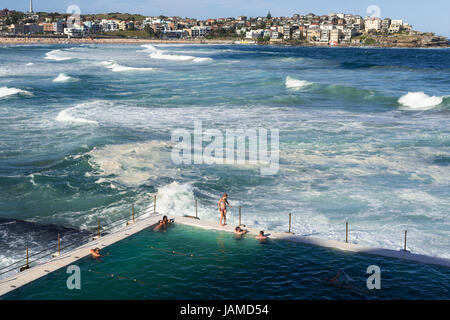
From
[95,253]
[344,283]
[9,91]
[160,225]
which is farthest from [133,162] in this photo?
[9,91]

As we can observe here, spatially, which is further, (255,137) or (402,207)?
(255,137)

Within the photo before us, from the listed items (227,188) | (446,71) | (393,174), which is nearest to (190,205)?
(227,188)

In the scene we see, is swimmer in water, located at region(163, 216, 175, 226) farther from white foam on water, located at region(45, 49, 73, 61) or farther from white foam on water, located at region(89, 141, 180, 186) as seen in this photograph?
white foam on water, located at region(45, 49, 73, 61)

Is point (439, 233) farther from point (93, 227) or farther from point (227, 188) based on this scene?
point (93, 227)

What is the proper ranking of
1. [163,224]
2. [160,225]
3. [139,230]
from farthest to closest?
[163,224]
[160,225]
[139,230]

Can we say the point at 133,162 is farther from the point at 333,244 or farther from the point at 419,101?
the point at 419,101
